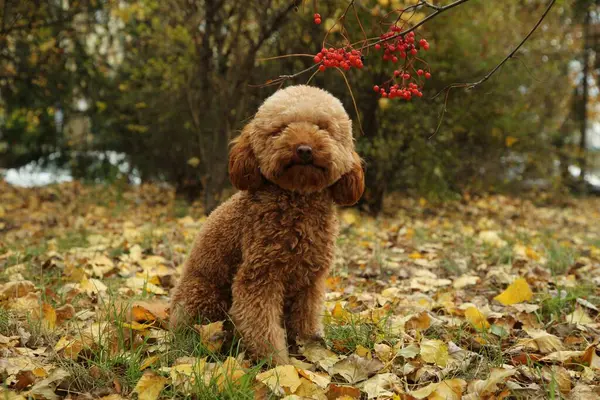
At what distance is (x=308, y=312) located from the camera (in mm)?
2666

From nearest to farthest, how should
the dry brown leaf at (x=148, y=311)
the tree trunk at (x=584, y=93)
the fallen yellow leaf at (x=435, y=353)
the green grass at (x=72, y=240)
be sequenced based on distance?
the fallen yellow leaf at (x=435, y=353)
the dry brown leaf at (x=148, y=311)
the green grass at (x=72, y=240)
the tree trunk at (x=584, y=93)

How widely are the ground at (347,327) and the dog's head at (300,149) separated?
28.5 inches

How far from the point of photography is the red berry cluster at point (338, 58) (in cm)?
224

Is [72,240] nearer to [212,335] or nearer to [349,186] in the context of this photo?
[212,335]

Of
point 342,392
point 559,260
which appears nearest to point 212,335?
point 342,392

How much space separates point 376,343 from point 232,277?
77 cm

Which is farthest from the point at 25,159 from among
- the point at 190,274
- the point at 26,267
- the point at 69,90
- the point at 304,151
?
the point at 304,151

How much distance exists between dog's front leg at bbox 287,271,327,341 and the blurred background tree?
4114mm

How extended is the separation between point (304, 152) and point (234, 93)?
4478 millimetres

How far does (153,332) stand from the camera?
2623 mm

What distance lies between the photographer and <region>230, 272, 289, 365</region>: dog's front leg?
242 cm

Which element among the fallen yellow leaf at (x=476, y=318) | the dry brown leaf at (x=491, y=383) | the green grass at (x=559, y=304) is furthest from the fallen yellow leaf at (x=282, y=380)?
the green grass at (x=559, y=304)

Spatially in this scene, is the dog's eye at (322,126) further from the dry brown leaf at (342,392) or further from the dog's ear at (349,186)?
the dry brown leaf at (342,392)

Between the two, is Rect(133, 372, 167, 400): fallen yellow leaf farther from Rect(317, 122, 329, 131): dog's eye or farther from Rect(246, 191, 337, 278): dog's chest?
Rect(317, 122, 329, 131): dog's eye
